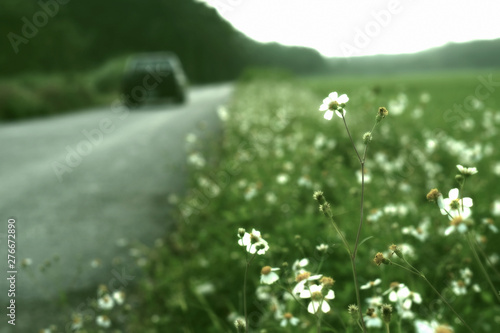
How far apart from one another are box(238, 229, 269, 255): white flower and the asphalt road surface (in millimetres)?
1202

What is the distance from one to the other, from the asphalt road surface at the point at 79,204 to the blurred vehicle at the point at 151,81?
20.3 feet

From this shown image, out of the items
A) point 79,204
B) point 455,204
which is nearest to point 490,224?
point 455,204

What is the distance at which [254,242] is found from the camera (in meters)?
1.28

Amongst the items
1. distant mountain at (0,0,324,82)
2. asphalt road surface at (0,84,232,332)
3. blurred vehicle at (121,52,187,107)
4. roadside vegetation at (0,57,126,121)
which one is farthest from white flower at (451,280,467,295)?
distant mountain at (0,0,324,82)

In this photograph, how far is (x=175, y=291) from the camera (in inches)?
105

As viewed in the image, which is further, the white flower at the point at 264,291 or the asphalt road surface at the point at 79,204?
the asphalt road surface at the point at 79,204

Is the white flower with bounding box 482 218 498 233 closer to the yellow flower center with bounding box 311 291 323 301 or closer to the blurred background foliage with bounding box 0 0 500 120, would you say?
the yellow flower center with bounding box 311 291 323 301

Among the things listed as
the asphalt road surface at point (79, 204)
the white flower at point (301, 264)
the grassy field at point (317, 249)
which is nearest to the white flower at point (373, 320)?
the grassy field at point (317, 249)

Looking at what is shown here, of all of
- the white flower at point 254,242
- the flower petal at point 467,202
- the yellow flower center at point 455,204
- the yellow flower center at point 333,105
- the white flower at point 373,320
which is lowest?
the white flower at point 373,320

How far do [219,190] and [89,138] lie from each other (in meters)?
5.70

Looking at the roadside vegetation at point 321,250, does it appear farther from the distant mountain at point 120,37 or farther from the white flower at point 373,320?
the distant mountain at point 120,37

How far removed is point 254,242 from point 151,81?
14443 mm

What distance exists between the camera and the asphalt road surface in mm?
2959

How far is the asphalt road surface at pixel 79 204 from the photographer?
2.96 metres
